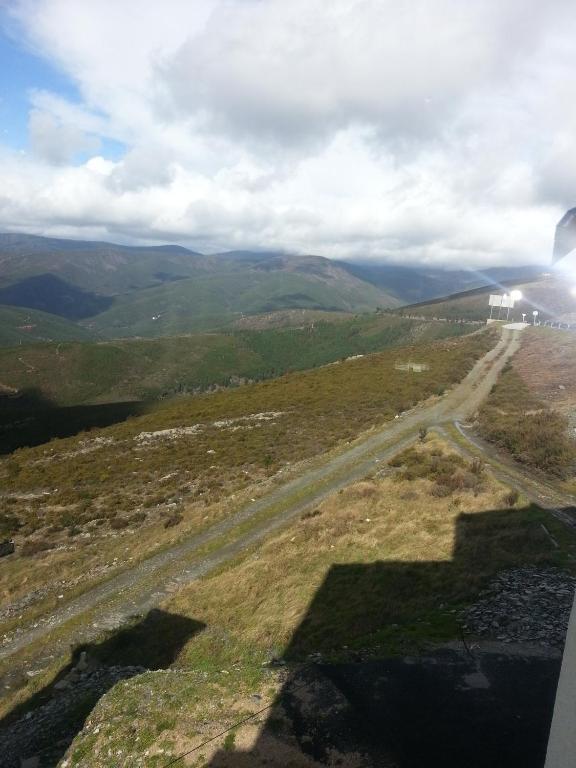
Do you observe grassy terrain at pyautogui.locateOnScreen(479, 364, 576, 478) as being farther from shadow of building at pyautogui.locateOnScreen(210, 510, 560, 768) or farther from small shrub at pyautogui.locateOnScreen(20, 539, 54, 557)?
small shrub at pyautogui.locateOnScreen(20, 539, 54, 557)

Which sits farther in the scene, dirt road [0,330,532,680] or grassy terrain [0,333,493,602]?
grassy terrain [0,333,493,602]

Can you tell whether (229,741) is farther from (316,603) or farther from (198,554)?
(198,554)

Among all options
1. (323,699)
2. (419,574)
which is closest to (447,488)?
(419,574)

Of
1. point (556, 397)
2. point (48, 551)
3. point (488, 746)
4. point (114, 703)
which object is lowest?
point (48, 551)

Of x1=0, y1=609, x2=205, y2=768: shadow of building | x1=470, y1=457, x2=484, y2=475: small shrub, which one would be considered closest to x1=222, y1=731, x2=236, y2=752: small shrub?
x1=0, y1=609, x2=205, y2=768: shadow of building

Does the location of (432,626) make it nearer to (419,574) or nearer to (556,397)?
(419,574)
